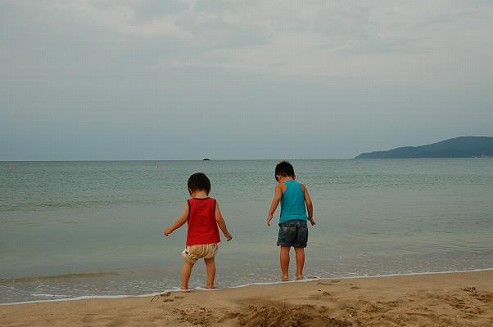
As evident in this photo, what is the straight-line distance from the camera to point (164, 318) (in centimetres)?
467

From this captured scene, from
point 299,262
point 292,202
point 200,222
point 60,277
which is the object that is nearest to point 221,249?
point 60,277

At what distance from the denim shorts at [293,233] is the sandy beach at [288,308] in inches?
26.9

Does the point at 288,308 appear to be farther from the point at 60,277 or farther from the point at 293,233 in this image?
the point at 60,277

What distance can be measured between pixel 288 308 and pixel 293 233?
2088 mm

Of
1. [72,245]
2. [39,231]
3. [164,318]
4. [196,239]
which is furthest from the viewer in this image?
[39,231]

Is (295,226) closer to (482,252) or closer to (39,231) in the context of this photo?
(482,252)

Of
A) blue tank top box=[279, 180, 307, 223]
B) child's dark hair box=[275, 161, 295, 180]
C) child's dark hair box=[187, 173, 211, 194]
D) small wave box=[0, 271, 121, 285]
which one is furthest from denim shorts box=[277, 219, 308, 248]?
small wave box=[0, 271, 121, 285]

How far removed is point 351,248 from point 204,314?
610 cm

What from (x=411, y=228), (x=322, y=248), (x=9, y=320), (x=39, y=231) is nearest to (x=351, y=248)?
(x=322, y=248)

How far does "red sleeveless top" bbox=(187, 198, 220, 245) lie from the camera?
19.5 ft

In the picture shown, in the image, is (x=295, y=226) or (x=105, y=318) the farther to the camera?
(x=295, y=226)

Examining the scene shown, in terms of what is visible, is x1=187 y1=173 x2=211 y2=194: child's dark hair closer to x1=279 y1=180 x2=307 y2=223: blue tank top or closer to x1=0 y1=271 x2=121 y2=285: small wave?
x1=279 y1=180 x2=307 y2=223: blue tank top

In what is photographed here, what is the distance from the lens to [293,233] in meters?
6.70

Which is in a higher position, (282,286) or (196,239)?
(196,239)
